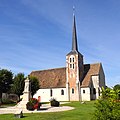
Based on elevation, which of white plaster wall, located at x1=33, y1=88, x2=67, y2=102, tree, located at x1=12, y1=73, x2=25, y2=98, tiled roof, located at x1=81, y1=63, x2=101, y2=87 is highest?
tiled roof, located at x1=81, y1=63, x2=101, y2=87

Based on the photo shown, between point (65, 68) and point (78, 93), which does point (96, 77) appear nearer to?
point (78, 93)

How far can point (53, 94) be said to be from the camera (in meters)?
55.0

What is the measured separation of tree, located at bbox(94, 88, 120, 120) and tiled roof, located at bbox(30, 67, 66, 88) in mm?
46654

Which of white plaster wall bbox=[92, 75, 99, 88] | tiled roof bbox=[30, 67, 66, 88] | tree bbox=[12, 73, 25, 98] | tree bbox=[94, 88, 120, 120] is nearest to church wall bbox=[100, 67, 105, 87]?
white plaster wall bbox=[92, 75, 99, 88]

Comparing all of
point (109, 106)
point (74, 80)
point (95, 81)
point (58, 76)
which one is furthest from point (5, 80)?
point (109, 106)

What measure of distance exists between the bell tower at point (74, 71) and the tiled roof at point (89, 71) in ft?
3.63

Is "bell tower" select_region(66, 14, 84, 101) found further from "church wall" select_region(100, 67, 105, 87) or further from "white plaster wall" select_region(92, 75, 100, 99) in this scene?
"church wall" select_region(100, 67, 105, 87)

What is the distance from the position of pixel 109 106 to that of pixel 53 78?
163ft

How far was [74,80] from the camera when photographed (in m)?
52.8

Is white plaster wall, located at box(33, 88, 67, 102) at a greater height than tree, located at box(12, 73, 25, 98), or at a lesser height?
lesser

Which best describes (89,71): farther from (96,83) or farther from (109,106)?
(109,106)

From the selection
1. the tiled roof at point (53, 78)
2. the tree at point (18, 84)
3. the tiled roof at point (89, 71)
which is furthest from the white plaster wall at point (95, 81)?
the tree at point (18, 84)

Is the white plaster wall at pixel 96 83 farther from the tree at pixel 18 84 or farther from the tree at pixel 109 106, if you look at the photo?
the tree at pixel 109 106

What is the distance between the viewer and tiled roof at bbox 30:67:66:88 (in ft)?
181
